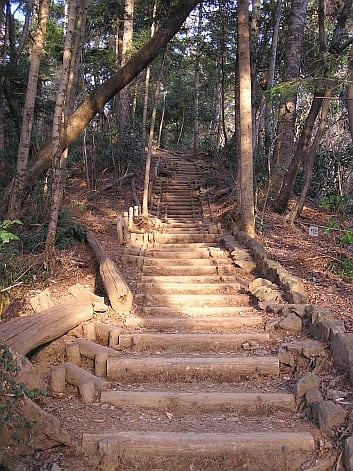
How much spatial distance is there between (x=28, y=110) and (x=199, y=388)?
678 centimetres

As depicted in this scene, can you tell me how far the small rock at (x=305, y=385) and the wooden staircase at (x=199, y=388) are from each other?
10cm

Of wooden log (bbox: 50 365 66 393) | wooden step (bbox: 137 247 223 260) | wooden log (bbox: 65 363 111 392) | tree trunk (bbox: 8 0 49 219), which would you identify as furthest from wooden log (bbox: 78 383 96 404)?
tree trunk (bbox: 8 0 49 219)

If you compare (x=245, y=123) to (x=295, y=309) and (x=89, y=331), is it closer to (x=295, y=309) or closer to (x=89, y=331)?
(x=295, y=309)

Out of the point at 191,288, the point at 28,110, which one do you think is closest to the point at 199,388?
the point at 191,288

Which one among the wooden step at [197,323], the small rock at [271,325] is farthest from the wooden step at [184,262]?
the small rock at [271,325]

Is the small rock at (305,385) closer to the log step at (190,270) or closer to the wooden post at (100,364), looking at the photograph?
the wooden post at (100,364)

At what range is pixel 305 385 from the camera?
14.1 ft

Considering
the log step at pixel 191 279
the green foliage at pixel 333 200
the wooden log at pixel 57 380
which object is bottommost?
the wooden log at pixel 57 380

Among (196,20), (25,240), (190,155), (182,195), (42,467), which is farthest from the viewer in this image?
(190,155)

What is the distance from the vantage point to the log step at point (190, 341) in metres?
5.34

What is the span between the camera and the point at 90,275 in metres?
7.66

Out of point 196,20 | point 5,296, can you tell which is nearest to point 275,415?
point 5,296

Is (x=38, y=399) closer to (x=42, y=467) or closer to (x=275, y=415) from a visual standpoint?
(x=42, y=467)

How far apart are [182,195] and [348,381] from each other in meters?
13.1
